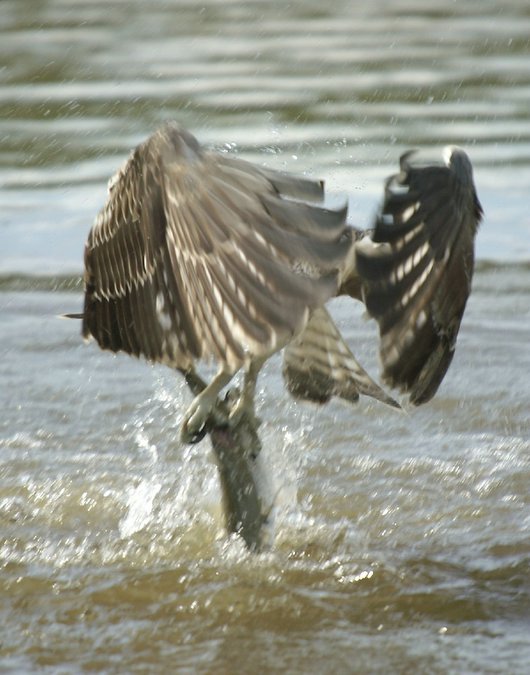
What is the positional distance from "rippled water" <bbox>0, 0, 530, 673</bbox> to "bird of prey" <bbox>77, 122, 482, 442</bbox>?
536 mm

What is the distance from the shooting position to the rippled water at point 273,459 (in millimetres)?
4512

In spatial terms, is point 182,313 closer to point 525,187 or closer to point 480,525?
point 480,525

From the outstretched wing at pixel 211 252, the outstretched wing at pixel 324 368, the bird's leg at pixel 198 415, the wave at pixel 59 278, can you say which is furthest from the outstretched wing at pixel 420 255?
the wave at pixel 59 278

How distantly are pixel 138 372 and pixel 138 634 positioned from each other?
2.45 m

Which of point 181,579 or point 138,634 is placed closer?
point 138,634

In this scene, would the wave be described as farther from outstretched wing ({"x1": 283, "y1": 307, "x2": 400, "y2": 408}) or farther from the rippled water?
outstretched wing ({"x1": 283, "y1": 307, "x2": 400, "y2": 408})

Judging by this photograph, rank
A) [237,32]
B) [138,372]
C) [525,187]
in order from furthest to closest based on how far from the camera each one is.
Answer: [237,32] → [525,187] → [138,372]

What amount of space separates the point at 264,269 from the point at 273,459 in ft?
5.86

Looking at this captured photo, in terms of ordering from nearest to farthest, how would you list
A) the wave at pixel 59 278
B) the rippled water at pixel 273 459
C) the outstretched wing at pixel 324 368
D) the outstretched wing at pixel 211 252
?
the outstretched wing at pixel 211 252 → the rippled water at pixel 273 459 → the outstretched wing at pixel 324 368 → the wave at pixel 59 278

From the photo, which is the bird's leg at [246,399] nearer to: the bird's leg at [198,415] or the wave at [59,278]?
the bird's leg at [198,415]

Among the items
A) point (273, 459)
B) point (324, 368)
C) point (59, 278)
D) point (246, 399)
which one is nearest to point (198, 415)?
point (246, 399)

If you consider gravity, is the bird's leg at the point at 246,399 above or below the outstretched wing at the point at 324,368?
above

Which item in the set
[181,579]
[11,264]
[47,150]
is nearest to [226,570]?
[181,579]

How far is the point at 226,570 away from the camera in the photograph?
493cm
